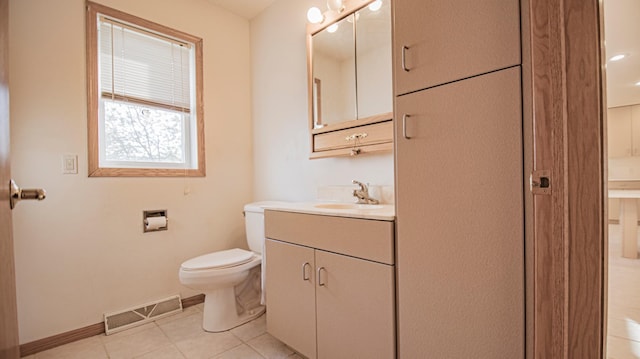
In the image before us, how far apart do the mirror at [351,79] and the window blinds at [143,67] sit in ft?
3.60

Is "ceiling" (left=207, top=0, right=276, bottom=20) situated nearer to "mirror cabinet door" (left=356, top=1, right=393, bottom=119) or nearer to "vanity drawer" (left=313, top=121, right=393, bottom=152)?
"mirror cabinet door" (left=356, top=1, right=393, bottom=119)

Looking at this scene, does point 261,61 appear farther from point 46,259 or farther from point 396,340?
point 396,340

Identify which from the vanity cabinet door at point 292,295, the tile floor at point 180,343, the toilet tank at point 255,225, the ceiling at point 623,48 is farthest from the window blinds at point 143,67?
the ceiling at point 623,48

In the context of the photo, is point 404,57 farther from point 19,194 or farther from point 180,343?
point 180,343

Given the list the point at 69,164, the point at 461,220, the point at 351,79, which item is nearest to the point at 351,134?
the point at 351,79

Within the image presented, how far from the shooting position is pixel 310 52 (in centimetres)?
203

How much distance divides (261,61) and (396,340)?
2.37 m

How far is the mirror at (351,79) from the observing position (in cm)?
164

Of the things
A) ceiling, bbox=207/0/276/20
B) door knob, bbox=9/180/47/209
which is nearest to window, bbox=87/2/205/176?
ceiling, bbox=207/0/276/20

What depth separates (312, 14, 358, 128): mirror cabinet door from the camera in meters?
1.83

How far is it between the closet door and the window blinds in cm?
195

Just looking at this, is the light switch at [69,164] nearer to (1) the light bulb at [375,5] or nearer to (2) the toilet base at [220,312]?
(2) the toilet base at [220,312]

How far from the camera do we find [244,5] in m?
2.44

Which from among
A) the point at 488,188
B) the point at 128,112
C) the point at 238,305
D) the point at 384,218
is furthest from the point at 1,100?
the point at 238,305
